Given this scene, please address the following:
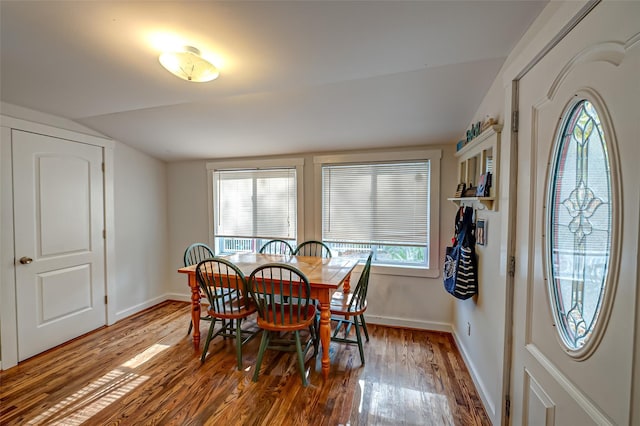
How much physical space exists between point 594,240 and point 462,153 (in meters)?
1.81

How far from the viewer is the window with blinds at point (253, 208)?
345cm

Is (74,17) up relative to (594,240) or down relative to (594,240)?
up

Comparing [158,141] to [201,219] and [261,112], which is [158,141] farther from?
[261,112]

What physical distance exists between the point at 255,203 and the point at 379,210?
1.66 metres

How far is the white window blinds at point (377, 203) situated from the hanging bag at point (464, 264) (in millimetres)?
715

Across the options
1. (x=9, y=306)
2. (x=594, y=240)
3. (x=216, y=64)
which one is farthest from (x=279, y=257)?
(x=594, y=240)

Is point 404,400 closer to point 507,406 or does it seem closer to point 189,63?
point 507,406

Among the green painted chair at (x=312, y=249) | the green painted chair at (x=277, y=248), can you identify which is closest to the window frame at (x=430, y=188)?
the green painted chair at (x=312, y=249)

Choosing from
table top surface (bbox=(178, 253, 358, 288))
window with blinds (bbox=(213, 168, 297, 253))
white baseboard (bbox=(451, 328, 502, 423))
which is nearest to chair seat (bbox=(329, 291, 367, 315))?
table top surface (bbox=(178, 253, 358, 288))

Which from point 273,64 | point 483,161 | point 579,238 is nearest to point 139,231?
point 273,64

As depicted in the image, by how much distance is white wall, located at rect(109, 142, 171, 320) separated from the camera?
326 cm

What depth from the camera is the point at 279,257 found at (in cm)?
303

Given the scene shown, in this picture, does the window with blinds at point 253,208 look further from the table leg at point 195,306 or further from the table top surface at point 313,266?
the table leg at point 195,306

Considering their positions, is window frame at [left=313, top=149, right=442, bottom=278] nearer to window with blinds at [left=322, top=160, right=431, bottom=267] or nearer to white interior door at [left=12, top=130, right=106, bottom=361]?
window with blinds at [left=322, top=160, right=431, bottom=267]
